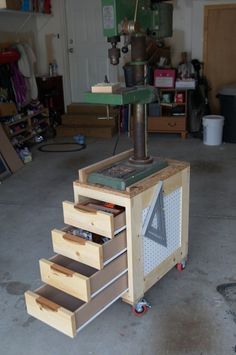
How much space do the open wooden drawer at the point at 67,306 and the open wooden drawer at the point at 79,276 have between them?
43mm

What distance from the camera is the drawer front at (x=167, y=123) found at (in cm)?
505

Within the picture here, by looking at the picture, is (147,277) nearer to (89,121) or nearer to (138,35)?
(138,35)

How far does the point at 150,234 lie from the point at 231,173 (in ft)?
7.18

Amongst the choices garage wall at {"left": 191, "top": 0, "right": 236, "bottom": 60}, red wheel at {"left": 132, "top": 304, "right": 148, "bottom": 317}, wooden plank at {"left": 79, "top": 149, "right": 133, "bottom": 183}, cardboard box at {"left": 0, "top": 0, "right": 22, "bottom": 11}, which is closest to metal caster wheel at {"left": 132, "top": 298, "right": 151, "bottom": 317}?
red wheel at {"left": 132, "top": 304, "right": 148, "bottom": 317}

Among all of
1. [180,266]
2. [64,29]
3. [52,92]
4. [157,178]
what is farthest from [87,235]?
[64,29]

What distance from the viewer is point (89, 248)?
1.59 metres

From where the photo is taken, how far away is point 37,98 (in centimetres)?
525

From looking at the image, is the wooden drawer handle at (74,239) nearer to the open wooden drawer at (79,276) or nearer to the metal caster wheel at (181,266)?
the open wooden drawer at (79,276)

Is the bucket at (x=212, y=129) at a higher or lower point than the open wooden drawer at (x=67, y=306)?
higher

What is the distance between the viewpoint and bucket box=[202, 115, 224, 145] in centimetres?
456

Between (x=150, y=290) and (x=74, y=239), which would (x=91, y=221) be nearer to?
(x=74, y=239)

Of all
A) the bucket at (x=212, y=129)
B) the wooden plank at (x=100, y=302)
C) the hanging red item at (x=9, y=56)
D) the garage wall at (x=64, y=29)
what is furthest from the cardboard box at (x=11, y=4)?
the wooden plank at (x=100, y=302)

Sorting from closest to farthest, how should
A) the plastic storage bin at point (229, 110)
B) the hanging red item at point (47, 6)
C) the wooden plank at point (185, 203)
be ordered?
the wooden plank at point (185, 203) → the plastic storage bin at point (229, 110) → the hanging red item at point (47, 6)

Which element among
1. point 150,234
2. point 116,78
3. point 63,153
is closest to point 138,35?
point 150,234
